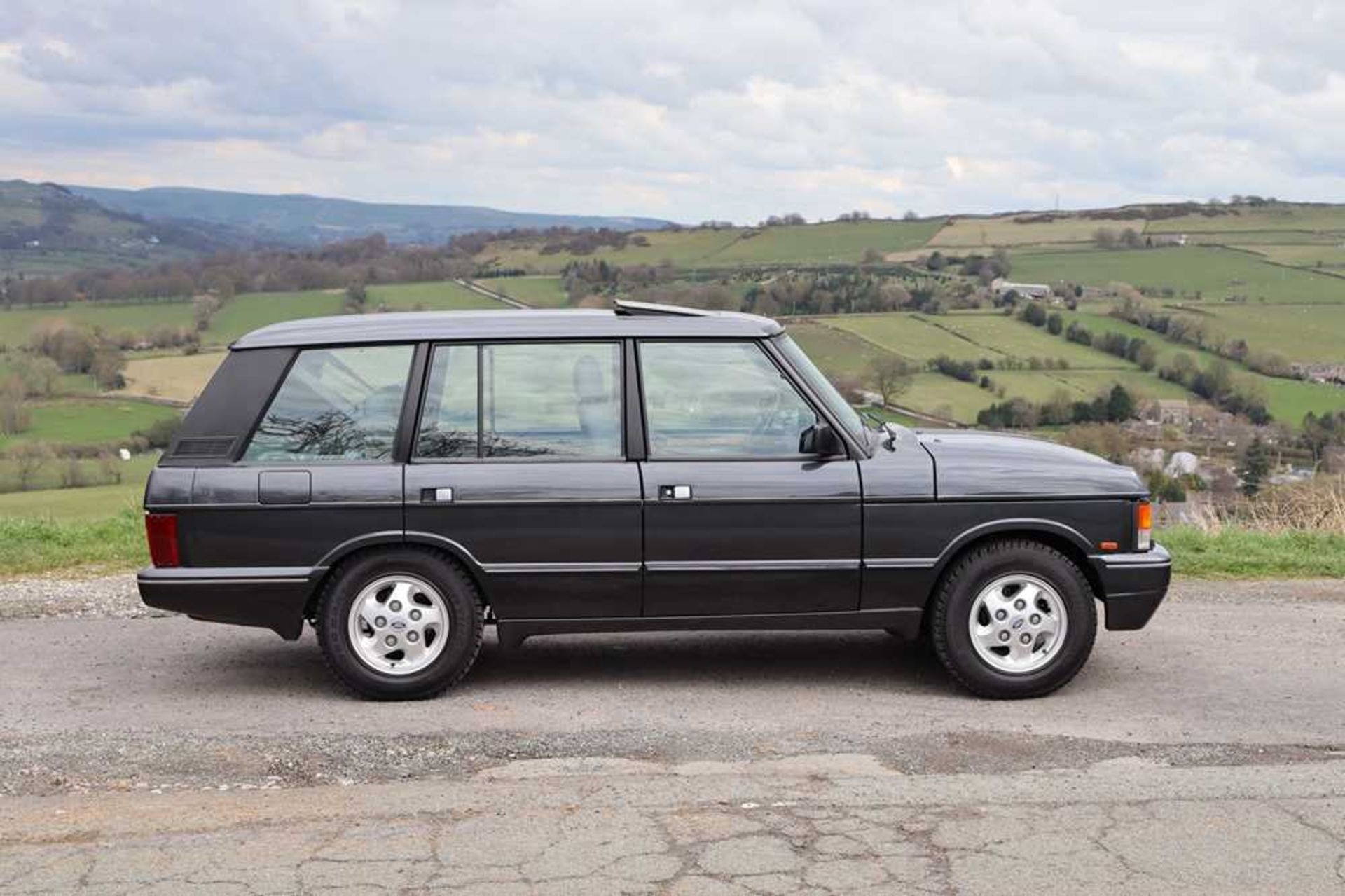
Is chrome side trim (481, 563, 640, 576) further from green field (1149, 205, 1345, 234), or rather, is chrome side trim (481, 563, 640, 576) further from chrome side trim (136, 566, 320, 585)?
green field (1149, 205, 1345, 234)

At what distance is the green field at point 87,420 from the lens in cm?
3616

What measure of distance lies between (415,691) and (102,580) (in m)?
4.32

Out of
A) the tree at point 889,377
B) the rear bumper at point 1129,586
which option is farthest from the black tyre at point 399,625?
the tree at point 889,377

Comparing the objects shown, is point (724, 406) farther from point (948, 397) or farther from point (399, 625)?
point (948, 397)

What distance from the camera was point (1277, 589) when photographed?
951 centimetres

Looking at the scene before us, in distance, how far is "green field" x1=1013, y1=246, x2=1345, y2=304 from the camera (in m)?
55.2

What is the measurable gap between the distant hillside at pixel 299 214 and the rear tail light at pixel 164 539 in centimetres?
8906

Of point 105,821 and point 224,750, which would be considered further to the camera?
point 224,750

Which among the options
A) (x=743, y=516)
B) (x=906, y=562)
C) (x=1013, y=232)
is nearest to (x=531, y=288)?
(x=743, y=516)

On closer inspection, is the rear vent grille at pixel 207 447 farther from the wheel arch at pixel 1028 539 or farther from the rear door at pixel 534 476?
the wheel arch at pixel 1028 539

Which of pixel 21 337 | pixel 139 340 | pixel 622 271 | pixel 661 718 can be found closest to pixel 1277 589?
pixel 661 718

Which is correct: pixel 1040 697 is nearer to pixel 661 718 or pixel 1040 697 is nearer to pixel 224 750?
pixel 661 718

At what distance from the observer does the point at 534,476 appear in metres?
6.75

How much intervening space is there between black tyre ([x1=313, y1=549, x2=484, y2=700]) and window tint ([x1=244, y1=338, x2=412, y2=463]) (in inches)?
21.7
